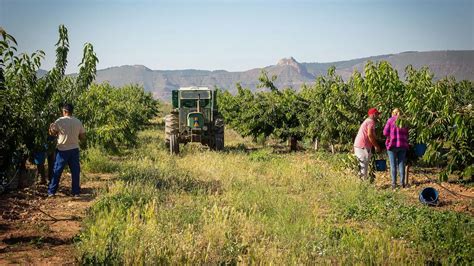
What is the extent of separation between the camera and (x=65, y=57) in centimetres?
793

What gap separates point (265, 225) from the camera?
5.30 m

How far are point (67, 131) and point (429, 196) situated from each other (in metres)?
6.65

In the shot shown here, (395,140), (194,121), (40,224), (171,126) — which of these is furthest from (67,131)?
(171,126)

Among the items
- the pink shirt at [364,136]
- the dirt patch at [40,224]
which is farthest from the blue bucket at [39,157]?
the pink shirt at [364,136]

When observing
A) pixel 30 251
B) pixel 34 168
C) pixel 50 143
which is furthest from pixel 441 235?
pixel 34 168

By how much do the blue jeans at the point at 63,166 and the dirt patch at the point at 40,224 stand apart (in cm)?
17

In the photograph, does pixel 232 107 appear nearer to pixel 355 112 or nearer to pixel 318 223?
pixel 355 112

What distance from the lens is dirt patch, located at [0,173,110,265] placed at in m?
4.45

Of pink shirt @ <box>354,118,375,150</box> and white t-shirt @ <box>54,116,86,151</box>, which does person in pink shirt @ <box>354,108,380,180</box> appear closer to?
pink shirt @ <box>354,118,375,150</box>

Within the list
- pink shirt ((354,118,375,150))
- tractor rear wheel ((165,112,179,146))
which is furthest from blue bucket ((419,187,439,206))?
tractor rear wheel ((165,112,179,146))

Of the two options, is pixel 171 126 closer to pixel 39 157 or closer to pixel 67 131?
pixel 39 157

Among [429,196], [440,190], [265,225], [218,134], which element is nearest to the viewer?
[265,225]

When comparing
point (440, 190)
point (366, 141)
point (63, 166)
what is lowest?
point (440, 190)

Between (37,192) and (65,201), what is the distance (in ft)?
3.11
